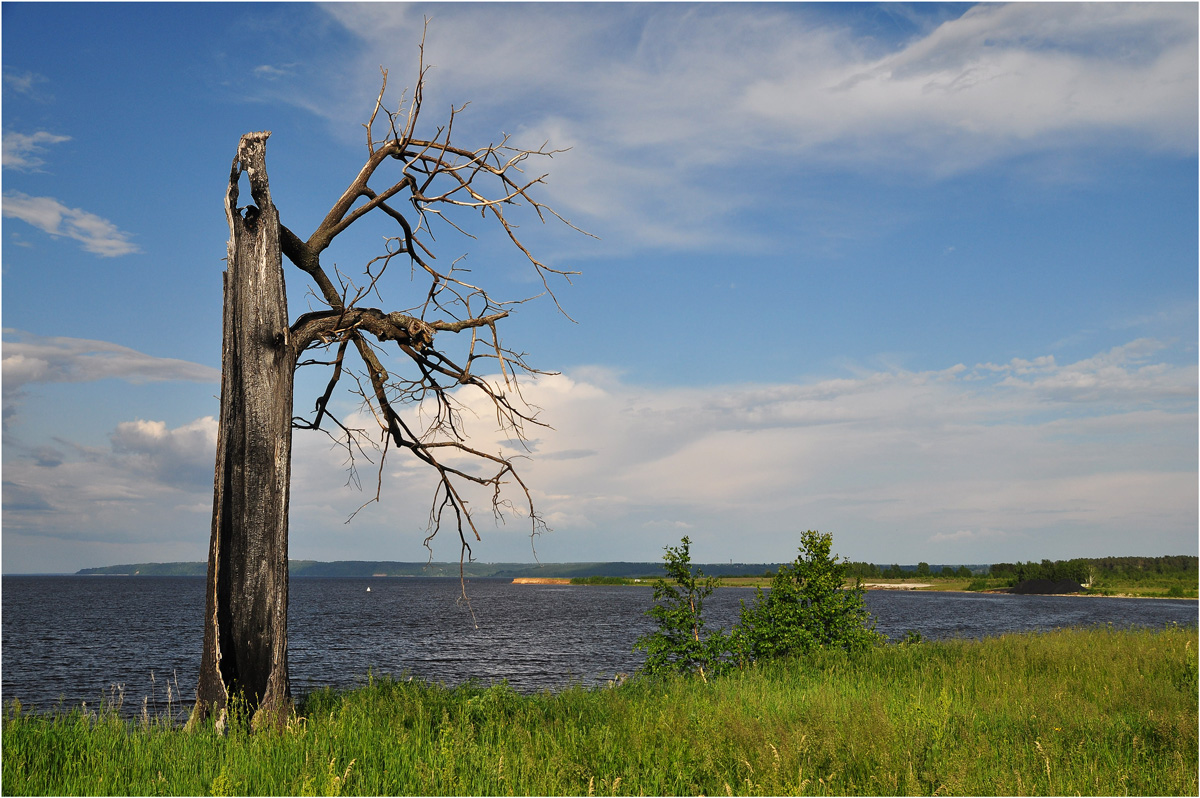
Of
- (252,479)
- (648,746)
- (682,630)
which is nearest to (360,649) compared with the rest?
(682,630)

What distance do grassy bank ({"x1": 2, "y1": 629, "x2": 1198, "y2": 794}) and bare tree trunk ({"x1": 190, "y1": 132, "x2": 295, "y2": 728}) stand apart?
2.48 feet

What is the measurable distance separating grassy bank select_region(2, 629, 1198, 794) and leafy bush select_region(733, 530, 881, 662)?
443 centimetres

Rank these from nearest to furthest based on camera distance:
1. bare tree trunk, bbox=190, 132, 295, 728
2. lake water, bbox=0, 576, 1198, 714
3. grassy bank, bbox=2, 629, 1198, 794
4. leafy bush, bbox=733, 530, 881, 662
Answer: grassy bank, bbox=2, 629, 1198, 794
bare tree trunk, bbox=190, 132, 295, 728
leafy bush, bbox=733, 530, 881, 662
lake water, bbox=0, 576, 1198, 714

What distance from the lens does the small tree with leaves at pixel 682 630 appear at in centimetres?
1345

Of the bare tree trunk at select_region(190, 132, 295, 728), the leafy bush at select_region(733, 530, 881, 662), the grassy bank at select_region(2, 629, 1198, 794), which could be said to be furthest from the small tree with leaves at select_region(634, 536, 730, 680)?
the bare tree trunk at select_region(190, 132, 295, 728)

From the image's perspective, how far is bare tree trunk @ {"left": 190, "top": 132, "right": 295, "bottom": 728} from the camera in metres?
8.30

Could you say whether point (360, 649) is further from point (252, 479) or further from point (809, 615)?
point (252, 479)

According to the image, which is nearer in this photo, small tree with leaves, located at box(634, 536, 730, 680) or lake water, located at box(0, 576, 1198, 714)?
small tree with leaves, located at box(634, 536, 730, 680)

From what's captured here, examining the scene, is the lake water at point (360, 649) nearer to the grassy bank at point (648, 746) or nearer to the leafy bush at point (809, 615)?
the leafy bush at point (809, 615)

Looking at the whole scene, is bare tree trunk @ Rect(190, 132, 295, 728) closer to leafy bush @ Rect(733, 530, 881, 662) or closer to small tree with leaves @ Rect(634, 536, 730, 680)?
small tree with leaves @ Rect(634, 536, 730, 680)

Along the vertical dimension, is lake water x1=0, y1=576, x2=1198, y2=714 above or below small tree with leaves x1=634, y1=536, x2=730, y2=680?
below

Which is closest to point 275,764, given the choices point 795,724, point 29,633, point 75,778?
point 75,778

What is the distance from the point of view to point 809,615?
14945 mm

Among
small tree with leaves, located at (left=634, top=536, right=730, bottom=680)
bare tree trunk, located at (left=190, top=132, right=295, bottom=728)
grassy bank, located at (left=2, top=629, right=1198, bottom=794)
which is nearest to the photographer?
grassy bank, located at (left=2, top=629, right=1198, bottom=794)
